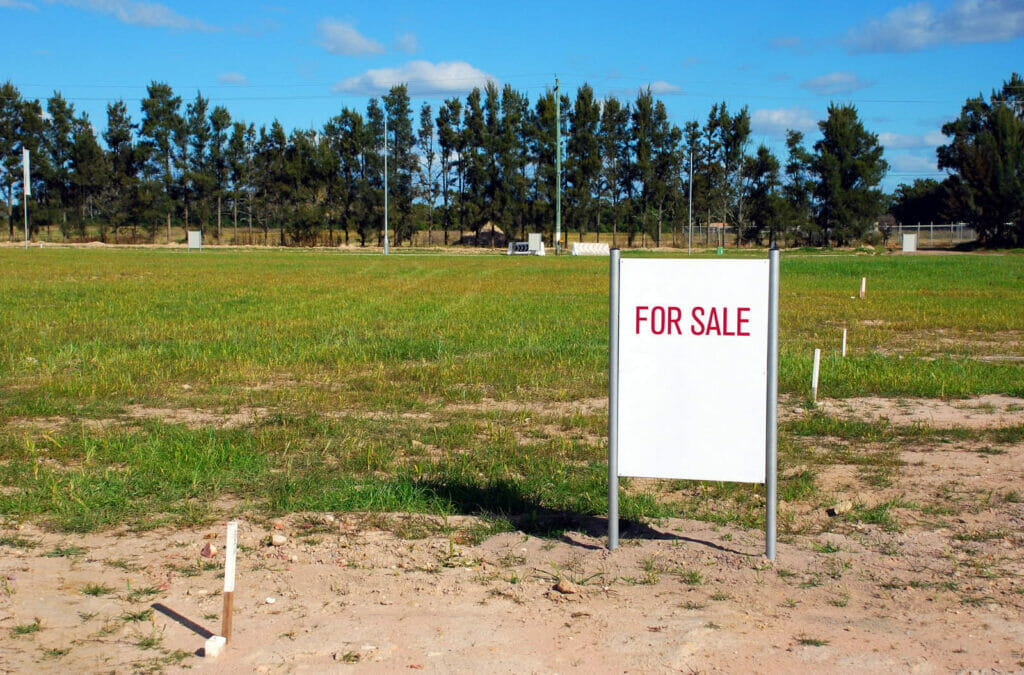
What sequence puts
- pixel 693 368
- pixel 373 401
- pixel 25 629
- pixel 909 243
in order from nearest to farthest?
pixel 25 629, pixel 693 368, pixel 373 401, pixel 909 243

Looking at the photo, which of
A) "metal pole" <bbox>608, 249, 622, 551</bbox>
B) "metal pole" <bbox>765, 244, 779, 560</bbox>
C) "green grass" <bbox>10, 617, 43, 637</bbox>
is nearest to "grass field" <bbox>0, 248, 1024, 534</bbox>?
"metal pole" <bbox>608, 249, 622, 551</bbox>

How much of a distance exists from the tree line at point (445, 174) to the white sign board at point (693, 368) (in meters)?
84.7

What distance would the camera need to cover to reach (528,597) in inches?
194

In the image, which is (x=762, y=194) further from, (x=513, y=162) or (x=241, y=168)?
(x=241, y=168)

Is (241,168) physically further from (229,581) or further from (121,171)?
(229,581)

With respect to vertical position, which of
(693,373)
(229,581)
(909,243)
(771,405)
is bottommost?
(229,581)

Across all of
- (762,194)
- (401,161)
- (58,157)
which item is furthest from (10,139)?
(762,194)

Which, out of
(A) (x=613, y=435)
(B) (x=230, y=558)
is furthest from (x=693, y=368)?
(B) (x=230, y=558)

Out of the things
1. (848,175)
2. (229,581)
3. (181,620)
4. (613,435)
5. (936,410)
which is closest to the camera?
(229,581)

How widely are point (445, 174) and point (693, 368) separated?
93.5m

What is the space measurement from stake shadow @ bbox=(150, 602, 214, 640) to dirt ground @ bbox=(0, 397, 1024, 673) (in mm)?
12

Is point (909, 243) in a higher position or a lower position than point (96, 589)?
higher

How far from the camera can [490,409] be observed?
9.84m

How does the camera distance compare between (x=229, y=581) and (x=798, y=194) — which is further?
(x=798, y=194)
